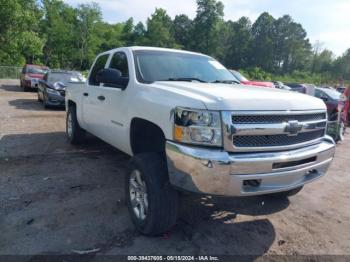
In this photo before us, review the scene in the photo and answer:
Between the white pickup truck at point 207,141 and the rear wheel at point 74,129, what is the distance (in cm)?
272

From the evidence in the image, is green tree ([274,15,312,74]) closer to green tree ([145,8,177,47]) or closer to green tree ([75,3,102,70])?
green tree ([145,8,177,47])

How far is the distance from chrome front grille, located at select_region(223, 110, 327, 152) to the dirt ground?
39.8 inches

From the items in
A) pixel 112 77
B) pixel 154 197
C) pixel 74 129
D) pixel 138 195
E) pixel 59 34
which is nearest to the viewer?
pixel 154 197

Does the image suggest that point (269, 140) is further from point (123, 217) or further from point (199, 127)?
point (123, 217)

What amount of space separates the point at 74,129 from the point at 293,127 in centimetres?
468

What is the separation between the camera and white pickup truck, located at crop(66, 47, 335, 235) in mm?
2842

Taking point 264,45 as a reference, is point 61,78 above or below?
below

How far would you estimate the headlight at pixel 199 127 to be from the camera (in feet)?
9.35

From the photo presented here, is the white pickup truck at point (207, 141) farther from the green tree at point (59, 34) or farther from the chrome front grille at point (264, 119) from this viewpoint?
the green tree at point (59, 34)

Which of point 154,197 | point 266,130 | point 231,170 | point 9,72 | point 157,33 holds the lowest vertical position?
point 9,72

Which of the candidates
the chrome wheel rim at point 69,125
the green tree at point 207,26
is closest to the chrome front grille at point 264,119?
the chrome wheel rim at point 69,125

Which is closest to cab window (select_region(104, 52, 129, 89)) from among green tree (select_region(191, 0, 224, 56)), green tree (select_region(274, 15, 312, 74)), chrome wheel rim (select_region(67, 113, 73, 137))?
chrome wheel rim (select_region(67, 113, 73, 137))

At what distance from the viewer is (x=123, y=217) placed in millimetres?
3738

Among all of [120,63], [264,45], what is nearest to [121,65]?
[120,63]
